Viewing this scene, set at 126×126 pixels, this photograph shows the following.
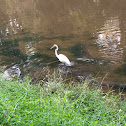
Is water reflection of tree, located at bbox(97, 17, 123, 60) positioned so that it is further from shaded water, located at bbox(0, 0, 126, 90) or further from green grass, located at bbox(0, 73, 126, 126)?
green grass, located at bbox(0, 73, 126, 126)

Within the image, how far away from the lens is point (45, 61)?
27.0 ft

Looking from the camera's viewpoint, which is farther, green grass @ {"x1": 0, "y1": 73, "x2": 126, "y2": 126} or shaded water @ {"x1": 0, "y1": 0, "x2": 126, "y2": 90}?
shaded water @ {"x1": 0, "y1": 0, "x2": 126, "y2": 90}

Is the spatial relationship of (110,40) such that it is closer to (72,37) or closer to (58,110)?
(72,37)

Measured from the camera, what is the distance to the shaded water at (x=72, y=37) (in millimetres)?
7584

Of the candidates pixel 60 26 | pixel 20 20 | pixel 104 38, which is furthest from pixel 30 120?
pixel 20 20

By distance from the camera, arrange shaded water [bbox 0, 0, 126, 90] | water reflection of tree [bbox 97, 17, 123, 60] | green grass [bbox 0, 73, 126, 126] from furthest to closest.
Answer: water reflection of tree [bbox 97, 17, 123, 60] < shaded water [bbox 0, 0, 126, 90] < green grass [bbox 0, 73, 126, 126]

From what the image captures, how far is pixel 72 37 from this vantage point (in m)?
10.4

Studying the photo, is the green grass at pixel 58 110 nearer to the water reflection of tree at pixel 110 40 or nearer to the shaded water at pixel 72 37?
the shaded water at pixel 72 37

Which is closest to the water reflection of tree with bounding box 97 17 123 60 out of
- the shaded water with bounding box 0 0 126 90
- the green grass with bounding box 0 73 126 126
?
the shaded water with bounding box 0 0 126 90

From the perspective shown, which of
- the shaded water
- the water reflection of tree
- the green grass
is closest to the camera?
the green grass

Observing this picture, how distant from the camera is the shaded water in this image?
7.58m

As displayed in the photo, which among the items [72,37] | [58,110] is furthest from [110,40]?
[58,110]

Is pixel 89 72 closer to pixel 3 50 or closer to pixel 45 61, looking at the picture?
pixel 45 61

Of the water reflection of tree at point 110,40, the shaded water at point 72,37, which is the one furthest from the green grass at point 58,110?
the water reflection of tree at point 110,40
